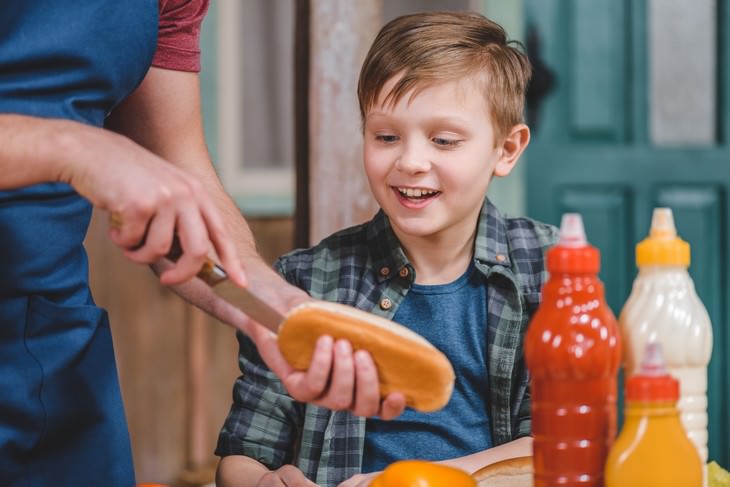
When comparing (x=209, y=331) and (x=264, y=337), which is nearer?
(x=264, y=337)

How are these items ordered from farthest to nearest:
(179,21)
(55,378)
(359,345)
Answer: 1. (179,21)
2. (55,378)
3. (359,345)

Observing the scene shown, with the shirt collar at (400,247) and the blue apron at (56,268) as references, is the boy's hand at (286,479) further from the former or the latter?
the shirt collar at (400,247)

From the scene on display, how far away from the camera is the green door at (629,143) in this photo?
3469 mm

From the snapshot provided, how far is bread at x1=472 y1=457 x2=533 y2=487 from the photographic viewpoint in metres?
1.14

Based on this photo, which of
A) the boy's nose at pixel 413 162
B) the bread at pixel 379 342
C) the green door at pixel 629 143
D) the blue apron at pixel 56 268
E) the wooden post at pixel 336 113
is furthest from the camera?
the green door at pixel 629 143

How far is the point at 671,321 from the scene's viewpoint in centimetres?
101

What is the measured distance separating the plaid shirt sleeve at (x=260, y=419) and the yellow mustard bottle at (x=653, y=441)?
703mm

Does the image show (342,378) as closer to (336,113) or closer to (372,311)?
(372,311)

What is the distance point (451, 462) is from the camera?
1393 millimetres

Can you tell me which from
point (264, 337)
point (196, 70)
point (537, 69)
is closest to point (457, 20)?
point (196, 70)

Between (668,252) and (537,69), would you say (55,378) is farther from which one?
(537,69)

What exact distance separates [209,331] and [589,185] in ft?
5.04

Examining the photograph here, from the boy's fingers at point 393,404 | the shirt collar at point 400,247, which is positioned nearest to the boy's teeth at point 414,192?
the shirt collar at point 400,247

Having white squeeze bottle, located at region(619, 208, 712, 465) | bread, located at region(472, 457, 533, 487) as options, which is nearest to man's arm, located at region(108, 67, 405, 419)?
bread, located at region(472, 457, 533, 487)
